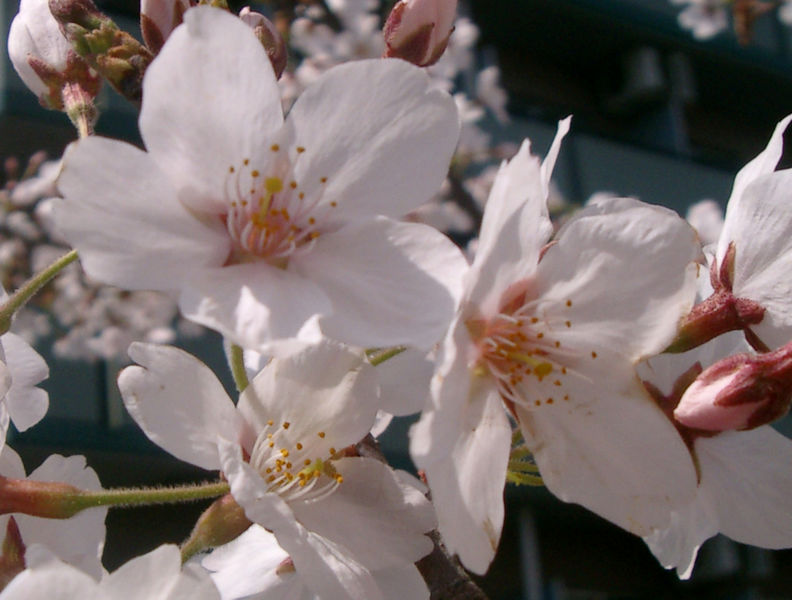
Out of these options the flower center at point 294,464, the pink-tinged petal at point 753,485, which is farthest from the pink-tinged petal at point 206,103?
the pink-tinged petal at point 753,485

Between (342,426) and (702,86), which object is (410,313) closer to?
(342,426)

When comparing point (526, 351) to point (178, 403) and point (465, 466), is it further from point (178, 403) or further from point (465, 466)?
point (178, 403)

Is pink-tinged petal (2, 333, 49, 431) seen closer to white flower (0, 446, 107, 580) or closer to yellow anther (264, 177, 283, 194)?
white flower (0, 446, 107, 580)

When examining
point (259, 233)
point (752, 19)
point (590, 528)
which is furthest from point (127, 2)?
point (259, 233)

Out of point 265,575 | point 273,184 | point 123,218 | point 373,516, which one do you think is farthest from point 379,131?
point 265,575

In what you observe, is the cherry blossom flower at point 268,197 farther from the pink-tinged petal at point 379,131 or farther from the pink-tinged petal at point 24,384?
the pink-tinged petal at point 24,384

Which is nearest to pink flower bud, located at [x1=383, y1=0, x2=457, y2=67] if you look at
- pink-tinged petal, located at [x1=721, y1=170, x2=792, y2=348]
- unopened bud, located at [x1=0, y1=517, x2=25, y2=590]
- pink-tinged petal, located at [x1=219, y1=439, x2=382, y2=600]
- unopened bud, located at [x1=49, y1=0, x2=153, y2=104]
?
unopened bud, located at [x1=49, y1=0, x2=153, y2=104]
